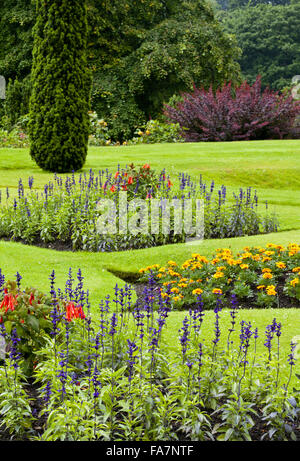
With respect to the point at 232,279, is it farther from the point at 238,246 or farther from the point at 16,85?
the point at 16,85

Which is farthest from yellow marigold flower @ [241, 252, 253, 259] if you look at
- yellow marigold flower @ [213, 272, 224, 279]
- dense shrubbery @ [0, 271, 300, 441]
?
dense shrubbery @ [0, 271, 300, 441]

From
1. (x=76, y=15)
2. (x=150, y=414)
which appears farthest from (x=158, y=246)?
(x=76, y=15)

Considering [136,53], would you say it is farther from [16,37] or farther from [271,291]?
[271,291]

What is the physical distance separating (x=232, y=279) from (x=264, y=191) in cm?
561

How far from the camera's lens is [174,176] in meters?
12.3

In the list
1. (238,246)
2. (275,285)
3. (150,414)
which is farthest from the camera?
(238,246)

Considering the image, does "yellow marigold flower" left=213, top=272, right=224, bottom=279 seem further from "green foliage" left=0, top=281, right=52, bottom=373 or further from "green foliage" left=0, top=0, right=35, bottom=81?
"green foliage" left=0, top=0, right=35, bottom=81

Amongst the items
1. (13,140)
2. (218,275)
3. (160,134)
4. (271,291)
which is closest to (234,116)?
(160,134)

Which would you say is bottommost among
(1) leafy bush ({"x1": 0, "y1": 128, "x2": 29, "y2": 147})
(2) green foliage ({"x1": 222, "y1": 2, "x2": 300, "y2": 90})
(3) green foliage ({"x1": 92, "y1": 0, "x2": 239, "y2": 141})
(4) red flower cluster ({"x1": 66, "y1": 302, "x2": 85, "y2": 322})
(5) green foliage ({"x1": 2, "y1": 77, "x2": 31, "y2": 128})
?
(4) red flower cluster ({"x1": 66, "y1": 302, "x2": 85, "y2": 322})

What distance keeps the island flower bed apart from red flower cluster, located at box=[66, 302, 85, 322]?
201 cm

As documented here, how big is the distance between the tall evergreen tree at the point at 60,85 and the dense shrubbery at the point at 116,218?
368 cm

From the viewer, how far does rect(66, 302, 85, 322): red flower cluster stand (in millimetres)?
3889

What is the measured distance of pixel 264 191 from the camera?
1201 cm

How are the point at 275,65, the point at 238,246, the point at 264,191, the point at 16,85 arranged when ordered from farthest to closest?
the point at 275,65, the point at 16,85, the point at 264,191, the point at 238,246
